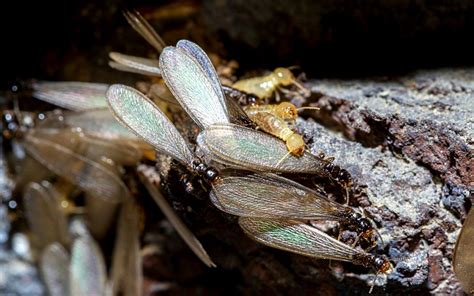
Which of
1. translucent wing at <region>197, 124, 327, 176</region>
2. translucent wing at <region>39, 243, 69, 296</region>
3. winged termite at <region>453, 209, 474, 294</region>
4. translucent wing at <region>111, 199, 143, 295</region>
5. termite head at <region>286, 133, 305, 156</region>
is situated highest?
termite head at <region>286, 133, 305, 156</region>

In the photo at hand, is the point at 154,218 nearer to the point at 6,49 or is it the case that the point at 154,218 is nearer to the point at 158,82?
the point at 158,82

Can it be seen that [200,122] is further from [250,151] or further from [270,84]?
[270,84]

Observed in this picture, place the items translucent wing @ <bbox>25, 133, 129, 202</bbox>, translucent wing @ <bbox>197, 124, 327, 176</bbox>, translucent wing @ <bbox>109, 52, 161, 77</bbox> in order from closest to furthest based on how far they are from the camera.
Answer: translucent wing @ <bbox>197, 124, 327, 176</bbox> < translucent wing @ <bbox>109, 52, 161, 77</bbox> < translucent wing @ <bbox>25, 133, 129, 202</bbox>

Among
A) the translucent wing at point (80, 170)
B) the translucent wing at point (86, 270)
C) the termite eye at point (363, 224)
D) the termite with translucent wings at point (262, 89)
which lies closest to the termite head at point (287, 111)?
the termite with translucent wings at point (262, 89)

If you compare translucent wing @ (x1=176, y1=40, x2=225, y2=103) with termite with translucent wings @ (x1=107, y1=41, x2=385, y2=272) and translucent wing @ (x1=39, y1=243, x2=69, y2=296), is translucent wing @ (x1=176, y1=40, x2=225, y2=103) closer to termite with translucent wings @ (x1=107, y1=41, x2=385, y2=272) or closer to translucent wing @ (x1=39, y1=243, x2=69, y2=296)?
termite with translucent wings @ (x1=107, y1=41, x2=385, y2=272)

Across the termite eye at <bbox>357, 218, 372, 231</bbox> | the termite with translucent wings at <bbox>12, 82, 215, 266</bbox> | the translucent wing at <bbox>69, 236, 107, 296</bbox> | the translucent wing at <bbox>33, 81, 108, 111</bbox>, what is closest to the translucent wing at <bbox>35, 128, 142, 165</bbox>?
the termite with translucent wings at <bbox>12, 82, 215, 266</bbox>

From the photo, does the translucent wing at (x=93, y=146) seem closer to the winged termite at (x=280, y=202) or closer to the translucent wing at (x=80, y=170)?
the translucent wing at (x=80, y=170)
